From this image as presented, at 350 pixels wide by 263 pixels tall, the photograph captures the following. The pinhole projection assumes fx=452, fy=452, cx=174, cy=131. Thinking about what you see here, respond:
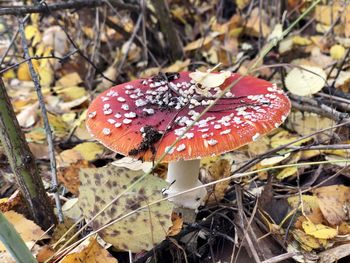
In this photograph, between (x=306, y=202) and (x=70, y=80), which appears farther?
(x=70, y=80)

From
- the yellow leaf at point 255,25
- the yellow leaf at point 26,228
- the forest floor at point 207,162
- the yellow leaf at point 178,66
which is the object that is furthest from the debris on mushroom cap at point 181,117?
the yellow leaf at point 255,25

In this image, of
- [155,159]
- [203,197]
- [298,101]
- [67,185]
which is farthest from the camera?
[298,101]

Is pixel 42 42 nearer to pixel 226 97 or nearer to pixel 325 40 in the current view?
pixel 325 40

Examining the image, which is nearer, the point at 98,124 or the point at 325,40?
the point at 98,124

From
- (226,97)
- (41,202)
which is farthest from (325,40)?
(41,202)

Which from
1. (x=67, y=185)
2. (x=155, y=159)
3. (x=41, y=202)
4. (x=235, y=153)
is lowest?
(x=235, y=153)

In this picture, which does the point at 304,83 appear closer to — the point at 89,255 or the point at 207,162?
the point at 207,162

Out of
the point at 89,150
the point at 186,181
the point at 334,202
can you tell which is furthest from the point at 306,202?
the point at 89,150

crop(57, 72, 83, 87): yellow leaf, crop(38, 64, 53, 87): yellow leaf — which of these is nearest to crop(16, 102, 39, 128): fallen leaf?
crop(57, 72, 83, 87): yellow leaf
